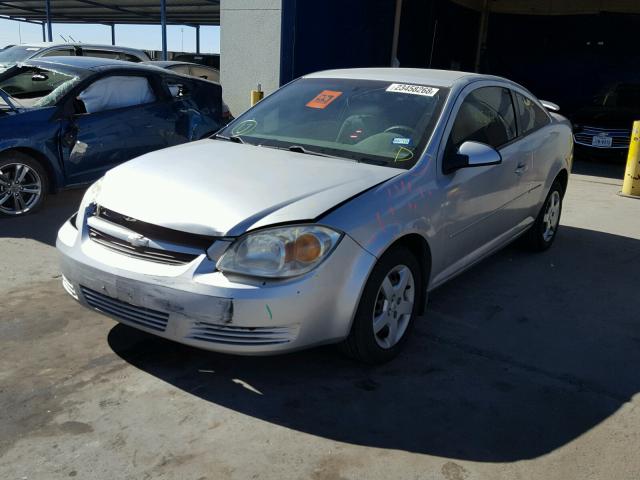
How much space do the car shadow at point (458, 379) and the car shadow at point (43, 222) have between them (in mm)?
2388

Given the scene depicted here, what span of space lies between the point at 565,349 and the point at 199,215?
2.38m

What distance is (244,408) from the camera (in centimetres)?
307

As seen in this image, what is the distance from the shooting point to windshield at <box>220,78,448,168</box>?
153 inches

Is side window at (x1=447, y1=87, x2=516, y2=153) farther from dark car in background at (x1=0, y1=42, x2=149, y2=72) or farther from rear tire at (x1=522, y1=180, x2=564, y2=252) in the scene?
dark car in background at (x1=0, y1=42, x2=149, y2=72)

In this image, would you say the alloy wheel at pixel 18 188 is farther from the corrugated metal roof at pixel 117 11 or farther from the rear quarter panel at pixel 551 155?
the corrugated metal roof at pixel 117 11

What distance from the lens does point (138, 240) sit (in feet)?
10.2

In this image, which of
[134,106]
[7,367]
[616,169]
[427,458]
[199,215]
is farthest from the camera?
[616,169]

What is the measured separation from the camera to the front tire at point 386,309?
3275 millimetres

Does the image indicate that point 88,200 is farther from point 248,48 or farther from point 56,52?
point 56,52

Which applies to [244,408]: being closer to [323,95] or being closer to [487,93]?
[323,95]

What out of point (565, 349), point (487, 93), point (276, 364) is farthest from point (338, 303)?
point (487, 93)

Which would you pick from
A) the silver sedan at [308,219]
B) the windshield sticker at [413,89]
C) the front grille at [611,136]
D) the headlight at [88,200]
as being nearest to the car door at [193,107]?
the silver sedan at [308,219]

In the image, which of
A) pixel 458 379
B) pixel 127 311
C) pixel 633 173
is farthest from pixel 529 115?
pixel 633 173

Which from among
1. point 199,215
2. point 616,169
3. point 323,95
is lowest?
point 616,169
